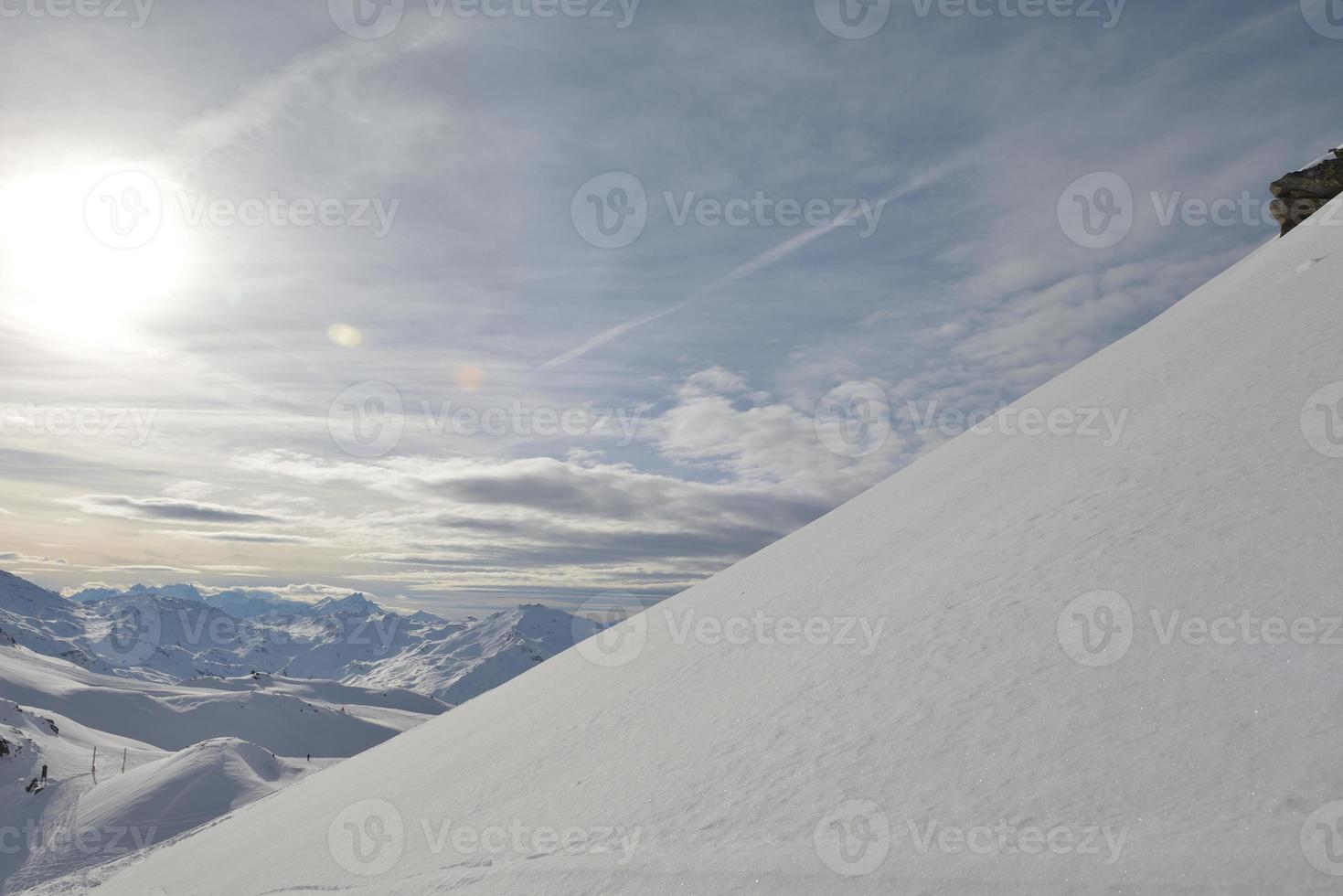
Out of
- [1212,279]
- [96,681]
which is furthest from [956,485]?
[96,681]

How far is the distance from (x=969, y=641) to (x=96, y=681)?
9397 inches

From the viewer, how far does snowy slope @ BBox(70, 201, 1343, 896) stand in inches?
161

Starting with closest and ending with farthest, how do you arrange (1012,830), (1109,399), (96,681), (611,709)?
(1012,830), (611,709), (1109,399), (96,681)

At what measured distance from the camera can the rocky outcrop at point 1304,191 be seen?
22562 millimetres

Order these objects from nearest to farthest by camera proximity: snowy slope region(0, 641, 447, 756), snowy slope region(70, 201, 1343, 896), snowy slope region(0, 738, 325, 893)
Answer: snowy slope region(70, 201, 1343, 896) < snowy slope region(0, 738, 325, 893) < snowy slope region(0, 641, 447, 756)

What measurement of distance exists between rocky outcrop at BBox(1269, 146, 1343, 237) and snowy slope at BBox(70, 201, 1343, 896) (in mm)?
13638

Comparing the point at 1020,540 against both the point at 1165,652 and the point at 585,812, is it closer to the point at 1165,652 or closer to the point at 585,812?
the point at 1165,652

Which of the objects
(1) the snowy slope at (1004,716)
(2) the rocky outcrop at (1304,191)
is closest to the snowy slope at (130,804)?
(1) the snowy slope at (1004,716)

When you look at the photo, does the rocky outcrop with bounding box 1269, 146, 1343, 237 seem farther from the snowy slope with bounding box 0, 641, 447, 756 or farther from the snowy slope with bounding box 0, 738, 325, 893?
the snowy slope with bounding box 0, 641, 447, 756

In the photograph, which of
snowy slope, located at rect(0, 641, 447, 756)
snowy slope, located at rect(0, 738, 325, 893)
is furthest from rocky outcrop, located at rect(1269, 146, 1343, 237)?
snowy slope, located at rect(0, 641, 447, 756)

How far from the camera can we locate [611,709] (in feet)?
33.3

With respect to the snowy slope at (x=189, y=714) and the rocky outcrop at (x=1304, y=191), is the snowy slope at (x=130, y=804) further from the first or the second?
the snowy slope at (x=189, y=714)

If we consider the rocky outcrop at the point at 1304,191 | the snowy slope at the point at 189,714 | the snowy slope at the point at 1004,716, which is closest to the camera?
the snowy slope at the point at 1004,716

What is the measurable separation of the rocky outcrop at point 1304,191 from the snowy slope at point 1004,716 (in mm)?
13638
